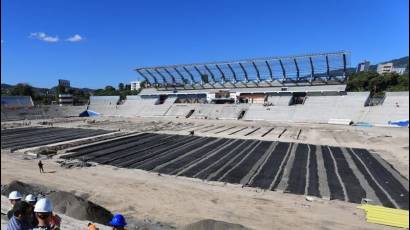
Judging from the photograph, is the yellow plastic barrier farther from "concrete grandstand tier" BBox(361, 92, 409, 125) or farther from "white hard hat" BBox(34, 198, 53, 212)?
"concrete grandstand tier" BBox(361, 92, 409, 125)

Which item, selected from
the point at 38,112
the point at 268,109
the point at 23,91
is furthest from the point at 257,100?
the point at 23,91

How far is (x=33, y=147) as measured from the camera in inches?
1383

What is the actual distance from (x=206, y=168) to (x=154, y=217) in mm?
10184

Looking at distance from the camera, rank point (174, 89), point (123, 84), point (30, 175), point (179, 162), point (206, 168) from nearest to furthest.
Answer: point (30, 175)
point (206, 168)
point (179, 162)
point (174, 89)
point (123, 84)

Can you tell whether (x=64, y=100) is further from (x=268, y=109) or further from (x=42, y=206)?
(x=42, y=206)

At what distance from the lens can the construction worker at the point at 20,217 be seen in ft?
17.7

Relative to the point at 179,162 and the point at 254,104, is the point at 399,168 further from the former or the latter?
the point at 254,104

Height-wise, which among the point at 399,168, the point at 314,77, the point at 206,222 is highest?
the point at 314,77

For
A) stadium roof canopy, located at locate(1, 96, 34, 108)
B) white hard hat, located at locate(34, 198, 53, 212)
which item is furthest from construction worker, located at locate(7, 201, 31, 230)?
stadium roof canopy, located at locate(1, 96, 34, 108)

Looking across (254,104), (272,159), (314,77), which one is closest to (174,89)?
(254,104)

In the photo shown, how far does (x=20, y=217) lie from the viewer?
5441 millimetres

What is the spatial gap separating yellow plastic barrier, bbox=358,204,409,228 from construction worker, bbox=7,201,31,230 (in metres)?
14.9

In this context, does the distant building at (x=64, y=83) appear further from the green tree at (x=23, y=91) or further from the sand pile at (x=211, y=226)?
the sand pile at (x=211, y=226)

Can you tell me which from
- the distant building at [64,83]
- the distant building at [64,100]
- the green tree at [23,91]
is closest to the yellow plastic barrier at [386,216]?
the distant building at [64,100]
